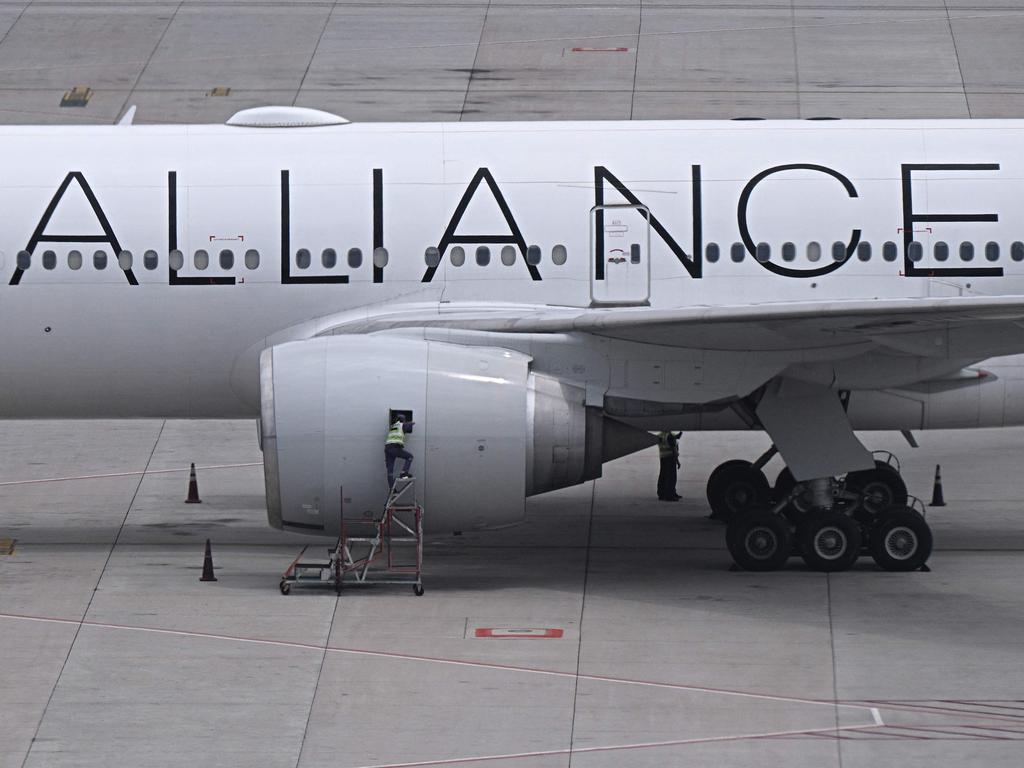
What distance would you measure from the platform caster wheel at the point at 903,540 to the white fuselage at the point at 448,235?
8.69ft

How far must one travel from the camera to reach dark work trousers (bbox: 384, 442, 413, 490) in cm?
1784

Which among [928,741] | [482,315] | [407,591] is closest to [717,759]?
[928,741]

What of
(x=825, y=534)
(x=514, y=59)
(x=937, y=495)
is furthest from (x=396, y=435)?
(x=514, y=59)

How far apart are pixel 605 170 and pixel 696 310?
275 centimetres

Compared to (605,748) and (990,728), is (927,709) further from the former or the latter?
(605,748)

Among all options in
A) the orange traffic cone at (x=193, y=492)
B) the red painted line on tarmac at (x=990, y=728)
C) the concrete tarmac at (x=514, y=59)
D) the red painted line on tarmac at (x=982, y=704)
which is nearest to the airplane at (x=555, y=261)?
the orange traffic cone at (x=193, y=492)

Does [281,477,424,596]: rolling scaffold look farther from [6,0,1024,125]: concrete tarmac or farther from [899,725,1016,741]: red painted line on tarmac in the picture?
[6,0,1024,125]: concrete tarmac

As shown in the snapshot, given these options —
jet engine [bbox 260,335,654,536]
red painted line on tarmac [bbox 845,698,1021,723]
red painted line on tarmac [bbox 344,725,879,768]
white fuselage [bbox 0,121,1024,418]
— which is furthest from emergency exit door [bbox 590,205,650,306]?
red painted line on tarmac [bbox 344,725,879,768]

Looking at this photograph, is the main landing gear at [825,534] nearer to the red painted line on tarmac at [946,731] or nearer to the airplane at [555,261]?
the airplane at [555,261]

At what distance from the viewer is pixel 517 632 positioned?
1689cm

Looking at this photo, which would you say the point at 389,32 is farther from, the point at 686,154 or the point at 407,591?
the point at 407,591

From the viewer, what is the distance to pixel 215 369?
20.3 metres

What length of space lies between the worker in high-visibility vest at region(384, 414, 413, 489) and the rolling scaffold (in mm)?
99

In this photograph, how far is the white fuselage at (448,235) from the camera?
19.9 metres
